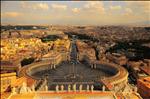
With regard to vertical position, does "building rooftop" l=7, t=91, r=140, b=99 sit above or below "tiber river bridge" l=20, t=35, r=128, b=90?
above

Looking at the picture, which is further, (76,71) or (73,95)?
(76,71)

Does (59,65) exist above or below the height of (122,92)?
below

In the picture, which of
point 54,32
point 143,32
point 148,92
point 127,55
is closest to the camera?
point 148,92

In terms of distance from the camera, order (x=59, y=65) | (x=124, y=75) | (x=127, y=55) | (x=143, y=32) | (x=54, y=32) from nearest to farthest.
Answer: (x=124, y=75) → (x=59, y=65) → (x=127, y=55) → (x=143, y=32) → (x=54, y=32)

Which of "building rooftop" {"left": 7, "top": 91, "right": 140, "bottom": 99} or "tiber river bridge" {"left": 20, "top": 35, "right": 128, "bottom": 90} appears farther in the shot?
"tiber river bridge" {"left": 20, "top": 35, "right": 128, "bottom": 90}

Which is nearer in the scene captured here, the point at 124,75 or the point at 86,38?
the point at 124,75

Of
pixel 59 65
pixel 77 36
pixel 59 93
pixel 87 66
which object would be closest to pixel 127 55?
pixel 87 66

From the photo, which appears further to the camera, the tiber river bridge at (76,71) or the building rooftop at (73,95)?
the tiber river bridge at (76,71)

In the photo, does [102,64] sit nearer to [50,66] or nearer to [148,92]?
[50,66]

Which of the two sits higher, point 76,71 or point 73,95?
point 73,95

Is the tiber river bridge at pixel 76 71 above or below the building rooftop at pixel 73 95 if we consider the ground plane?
below

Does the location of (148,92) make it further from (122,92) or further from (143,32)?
(143,32)
